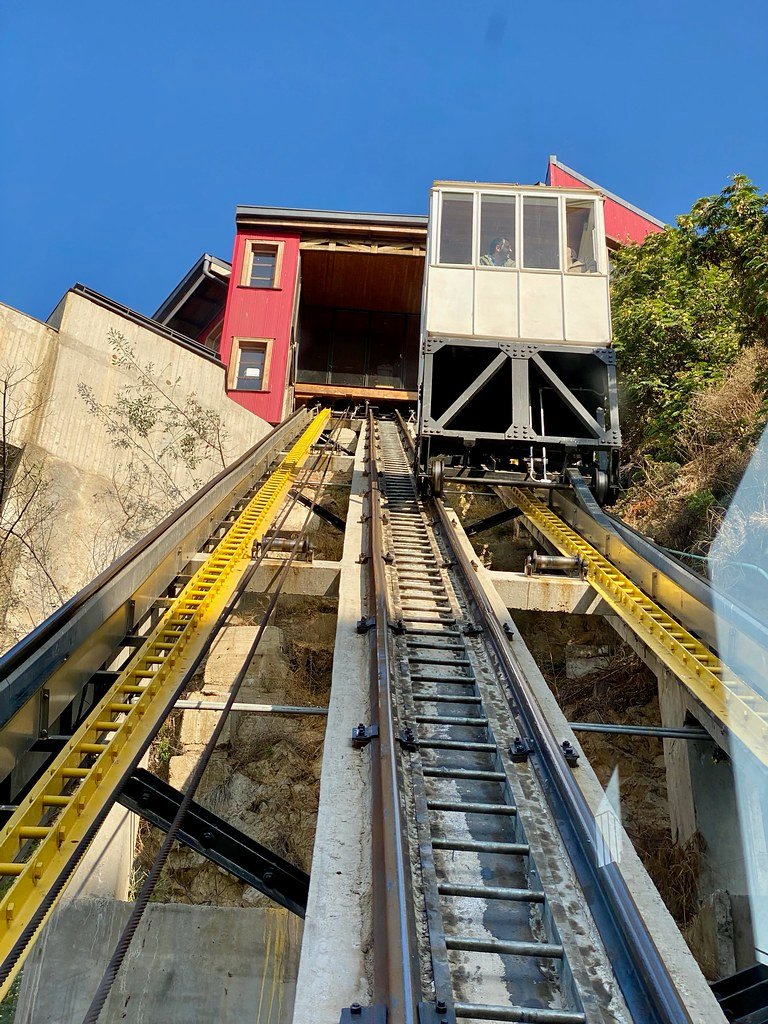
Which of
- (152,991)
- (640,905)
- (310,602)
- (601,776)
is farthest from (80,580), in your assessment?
(640,905)

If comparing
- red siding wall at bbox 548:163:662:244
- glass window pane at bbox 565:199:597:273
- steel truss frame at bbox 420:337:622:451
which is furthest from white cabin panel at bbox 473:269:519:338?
red siding wall at bbox 548:163:662:244

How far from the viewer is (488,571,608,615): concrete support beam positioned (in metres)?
6.45

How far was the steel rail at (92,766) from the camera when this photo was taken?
2.57 meters

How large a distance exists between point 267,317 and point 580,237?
10.2m

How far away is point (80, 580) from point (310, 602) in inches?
136

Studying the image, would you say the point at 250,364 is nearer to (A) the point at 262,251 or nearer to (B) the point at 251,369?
(B) the point at 251,369

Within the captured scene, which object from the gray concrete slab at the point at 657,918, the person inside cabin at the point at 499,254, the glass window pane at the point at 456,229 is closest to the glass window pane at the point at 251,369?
the glass window pane at the point at 456,229

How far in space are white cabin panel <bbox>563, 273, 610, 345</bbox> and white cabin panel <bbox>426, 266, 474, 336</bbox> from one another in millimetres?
1250

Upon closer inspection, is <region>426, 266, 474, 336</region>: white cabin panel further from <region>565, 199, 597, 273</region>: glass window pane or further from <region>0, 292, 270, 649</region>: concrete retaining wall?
<region>0, 292, 270, 649</region>: concrete retaining wall

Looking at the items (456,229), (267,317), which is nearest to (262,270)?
(267,317)

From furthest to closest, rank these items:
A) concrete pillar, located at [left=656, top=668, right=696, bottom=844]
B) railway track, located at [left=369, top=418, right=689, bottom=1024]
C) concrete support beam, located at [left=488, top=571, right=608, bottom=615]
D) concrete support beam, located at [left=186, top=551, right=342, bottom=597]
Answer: concrete support beam, located at [left=186, top=551, right=342, bottom=597] → concrete support beam, located at [left=488, top=571, right=608, bottom=615] → concrete pillar, located at [left=656, top=668, right=696, bottom=844] → railway track, located at [left=369, top=418, right=689, bottom=1024]

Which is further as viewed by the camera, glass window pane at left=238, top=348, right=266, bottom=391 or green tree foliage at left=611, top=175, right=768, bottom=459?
glass window pane at left=238, top=348, right=266, bottom=391

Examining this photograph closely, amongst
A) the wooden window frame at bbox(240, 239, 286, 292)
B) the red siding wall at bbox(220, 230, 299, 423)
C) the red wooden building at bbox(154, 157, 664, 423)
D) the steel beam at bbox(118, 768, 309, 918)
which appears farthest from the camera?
the wooden window frame at bbox(240, 239, 286, 292)

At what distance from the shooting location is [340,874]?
279 centimetres
